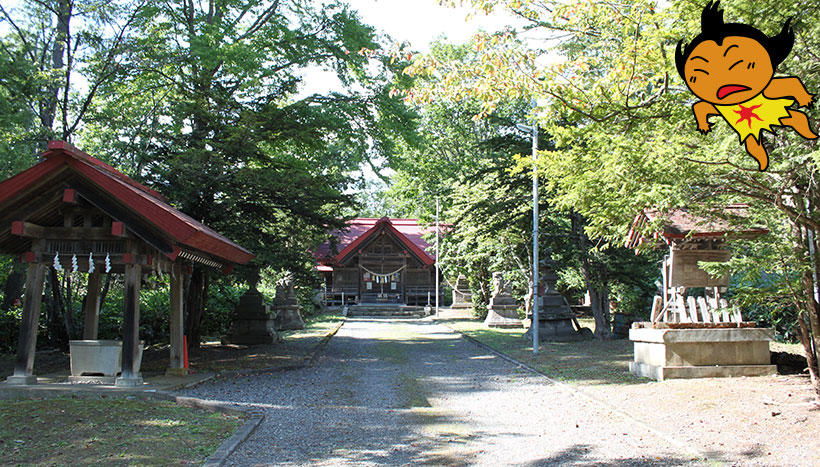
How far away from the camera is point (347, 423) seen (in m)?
7.98

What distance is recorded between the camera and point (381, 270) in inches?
1682

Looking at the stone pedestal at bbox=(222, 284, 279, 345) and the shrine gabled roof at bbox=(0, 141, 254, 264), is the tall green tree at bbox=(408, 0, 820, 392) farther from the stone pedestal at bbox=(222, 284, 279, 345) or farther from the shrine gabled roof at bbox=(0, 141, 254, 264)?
the stone pedestal at bbox=(222, 284, 279, 345)

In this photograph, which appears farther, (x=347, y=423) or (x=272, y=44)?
(x=272, y=44)

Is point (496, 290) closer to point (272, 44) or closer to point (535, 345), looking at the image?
point (535, 345)

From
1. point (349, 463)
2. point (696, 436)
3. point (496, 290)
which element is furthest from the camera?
point (496, 290)

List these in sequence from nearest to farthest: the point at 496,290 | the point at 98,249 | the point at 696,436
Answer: the point at 696,436, the point at 98,249, the point at 496,290

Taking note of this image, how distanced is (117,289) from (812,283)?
67.2ft

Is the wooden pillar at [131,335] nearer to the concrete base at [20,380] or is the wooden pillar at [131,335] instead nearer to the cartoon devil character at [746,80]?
the concrete base at [20,380]

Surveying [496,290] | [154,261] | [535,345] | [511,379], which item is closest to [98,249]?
[154,261]

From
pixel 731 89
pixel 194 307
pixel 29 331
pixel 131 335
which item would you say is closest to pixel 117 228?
pixel 131 335

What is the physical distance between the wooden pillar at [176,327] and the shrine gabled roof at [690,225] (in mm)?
8857

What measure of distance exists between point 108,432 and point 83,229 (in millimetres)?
4700

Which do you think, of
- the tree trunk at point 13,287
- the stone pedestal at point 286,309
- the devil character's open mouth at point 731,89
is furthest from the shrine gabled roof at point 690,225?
the tree trunk at point 13,287

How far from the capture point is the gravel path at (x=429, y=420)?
629cm
